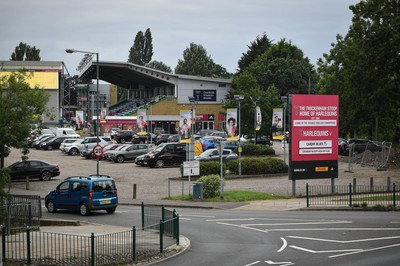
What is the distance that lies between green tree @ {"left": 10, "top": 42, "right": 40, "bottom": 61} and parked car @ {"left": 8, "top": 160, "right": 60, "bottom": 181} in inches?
4087

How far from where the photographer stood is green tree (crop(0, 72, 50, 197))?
105 ft

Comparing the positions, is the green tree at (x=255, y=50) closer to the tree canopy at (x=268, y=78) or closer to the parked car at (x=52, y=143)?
the tree canopy at (x=268, y=78)

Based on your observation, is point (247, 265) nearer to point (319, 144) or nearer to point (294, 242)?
point (294, 242)

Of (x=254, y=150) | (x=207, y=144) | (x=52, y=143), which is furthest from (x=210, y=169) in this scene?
(x=52, y=143)

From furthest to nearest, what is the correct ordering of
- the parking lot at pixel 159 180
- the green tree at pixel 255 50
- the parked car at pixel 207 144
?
the green tree at pixel 255 50
the parked car at pixel 207 144
the parking lot at pixel 159 180

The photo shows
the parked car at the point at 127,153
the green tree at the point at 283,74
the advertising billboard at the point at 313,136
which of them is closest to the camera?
the advertising billboard at the point at 313,136

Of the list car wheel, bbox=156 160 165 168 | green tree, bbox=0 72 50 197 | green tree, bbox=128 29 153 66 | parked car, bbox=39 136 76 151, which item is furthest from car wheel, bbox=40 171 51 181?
green tree, bbox=128 29 153 66

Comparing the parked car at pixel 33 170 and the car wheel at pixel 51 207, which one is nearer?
the car wheel at pixel 51 207

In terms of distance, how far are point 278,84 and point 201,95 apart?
1242 centimetres

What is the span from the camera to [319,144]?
3859 cm

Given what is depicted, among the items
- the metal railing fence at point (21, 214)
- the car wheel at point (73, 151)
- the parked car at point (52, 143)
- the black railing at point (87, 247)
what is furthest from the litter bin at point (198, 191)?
the parked car at point (52, 143)

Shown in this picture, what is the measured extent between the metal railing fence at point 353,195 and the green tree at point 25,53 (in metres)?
117

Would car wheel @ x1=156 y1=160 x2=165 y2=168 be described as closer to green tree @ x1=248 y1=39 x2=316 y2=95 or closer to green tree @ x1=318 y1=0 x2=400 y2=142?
green tree @ x1=318 y1=0 x2=400 y2=142

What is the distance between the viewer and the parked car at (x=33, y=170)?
4678 centimetres
